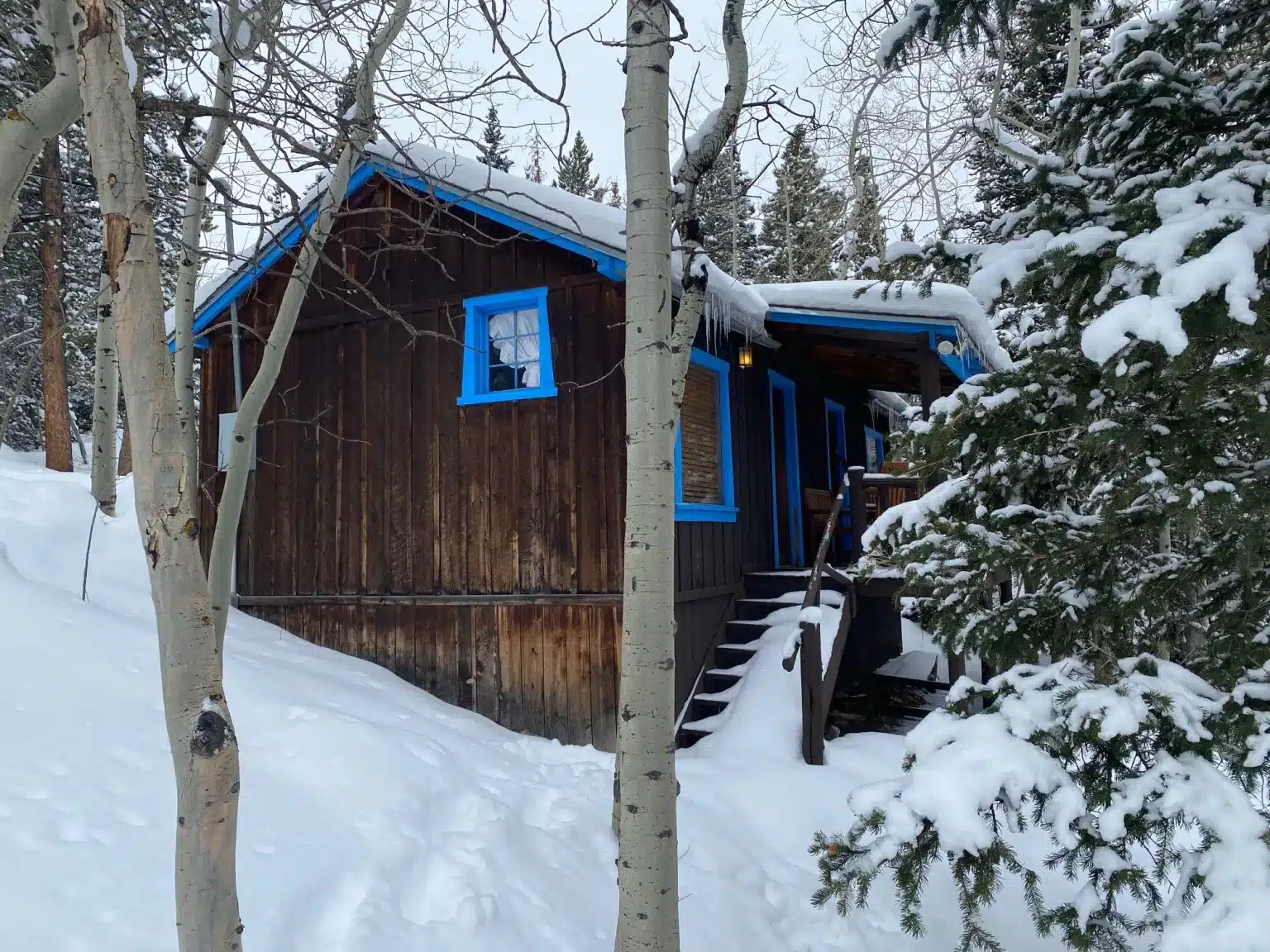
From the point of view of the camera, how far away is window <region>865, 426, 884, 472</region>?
41.8ft

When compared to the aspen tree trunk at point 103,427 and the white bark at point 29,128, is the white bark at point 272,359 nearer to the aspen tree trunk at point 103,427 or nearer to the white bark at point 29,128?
the white bark at point 29,128

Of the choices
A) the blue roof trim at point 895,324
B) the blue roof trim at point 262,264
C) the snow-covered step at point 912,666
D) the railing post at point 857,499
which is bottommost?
the snow-covered step at point 912,666

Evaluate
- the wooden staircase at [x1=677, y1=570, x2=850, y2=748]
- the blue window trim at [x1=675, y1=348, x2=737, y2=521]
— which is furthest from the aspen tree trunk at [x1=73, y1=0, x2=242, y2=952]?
the blue window trim at [x1=675, y1=348, x2=737, y2=521]

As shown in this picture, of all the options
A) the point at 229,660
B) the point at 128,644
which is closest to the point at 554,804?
the point at 229,660

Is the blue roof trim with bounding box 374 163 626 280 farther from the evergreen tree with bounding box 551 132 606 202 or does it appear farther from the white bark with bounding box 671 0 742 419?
the evergreen tree with bounding box 551 132 606 202

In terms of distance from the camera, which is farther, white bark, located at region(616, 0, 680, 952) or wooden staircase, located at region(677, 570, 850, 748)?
wooden staircase, located at region(677, 570, 850, 748)

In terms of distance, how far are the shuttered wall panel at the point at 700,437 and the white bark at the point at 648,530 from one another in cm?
406

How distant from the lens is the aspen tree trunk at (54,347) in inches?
496

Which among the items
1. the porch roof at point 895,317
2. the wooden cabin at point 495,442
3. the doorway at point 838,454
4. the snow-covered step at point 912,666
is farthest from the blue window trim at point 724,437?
the doorway at point 838,454

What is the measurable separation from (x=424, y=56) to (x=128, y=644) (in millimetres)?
4647

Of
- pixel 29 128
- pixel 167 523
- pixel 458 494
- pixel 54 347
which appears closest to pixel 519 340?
pixel 458 494

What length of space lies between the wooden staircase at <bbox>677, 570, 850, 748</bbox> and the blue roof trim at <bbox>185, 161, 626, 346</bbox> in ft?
10.4

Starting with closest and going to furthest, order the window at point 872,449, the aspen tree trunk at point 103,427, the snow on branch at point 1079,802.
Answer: the snow on branch at point 1079,802 < the aspen tree trunk at point 103,427 < the window at point 872,449

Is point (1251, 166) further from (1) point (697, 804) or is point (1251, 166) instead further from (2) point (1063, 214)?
(1) point (697, 804)
